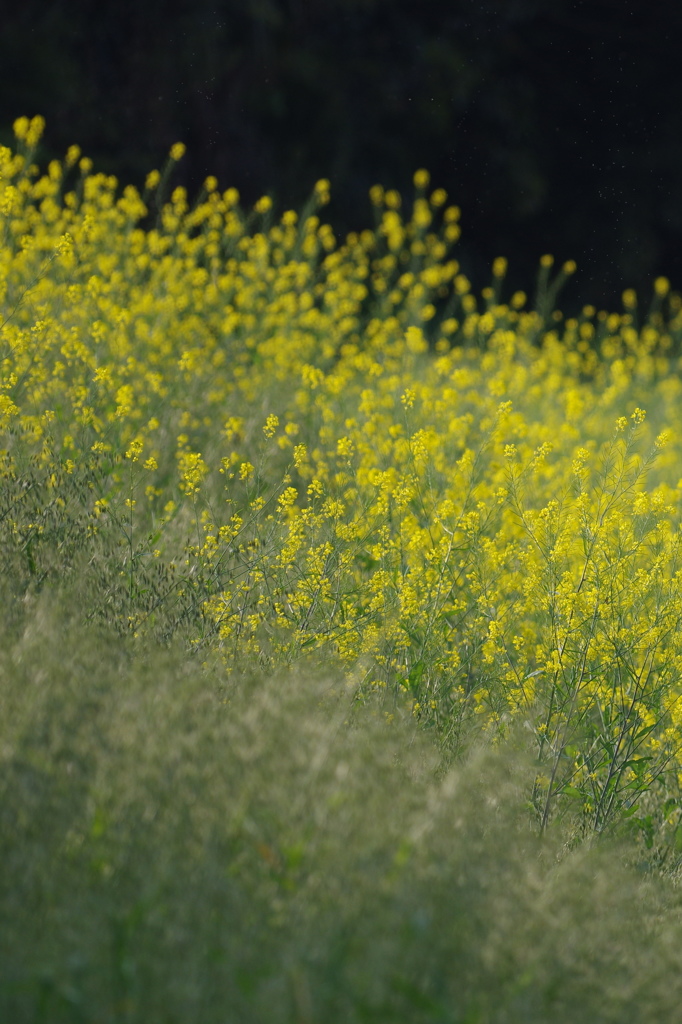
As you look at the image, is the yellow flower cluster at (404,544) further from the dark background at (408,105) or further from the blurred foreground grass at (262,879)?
the dark background at (408,105)

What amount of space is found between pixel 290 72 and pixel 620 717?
8.37m

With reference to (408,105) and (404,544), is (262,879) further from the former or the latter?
(408,105)

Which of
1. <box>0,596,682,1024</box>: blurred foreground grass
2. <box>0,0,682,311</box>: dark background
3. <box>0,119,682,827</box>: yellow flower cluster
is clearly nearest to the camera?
<box>0,596,682,1024</box>: blurred foreground grass

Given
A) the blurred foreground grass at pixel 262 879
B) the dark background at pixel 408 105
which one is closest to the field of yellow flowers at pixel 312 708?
the blurred foreground grass at pixel 262 879

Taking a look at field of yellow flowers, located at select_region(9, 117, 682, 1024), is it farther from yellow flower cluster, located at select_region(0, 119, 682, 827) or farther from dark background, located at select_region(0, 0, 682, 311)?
dark background, located at select_region(0, 0, 682, 311)

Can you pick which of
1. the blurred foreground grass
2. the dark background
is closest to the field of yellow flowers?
the blurred foreground grass

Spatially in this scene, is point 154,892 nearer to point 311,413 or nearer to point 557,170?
point 311,413

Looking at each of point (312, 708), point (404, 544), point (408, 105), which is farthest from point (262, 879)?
point (408, 105)

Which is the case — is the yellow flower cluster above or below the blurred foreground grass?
above

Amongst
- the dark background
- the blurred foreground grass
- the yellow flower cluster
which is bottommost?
the blurred foreground grass

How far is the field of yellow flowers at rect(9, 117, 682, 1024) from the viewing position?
5.57 ft

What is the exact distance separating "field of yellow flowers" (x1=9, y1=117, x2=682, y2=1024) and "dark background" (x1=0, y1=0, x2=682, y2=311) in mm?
4416

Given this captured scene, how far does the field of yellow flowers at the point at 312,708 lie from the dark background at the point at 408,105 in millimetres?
4416

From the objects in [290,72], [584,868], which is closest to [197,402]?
[584,868]
